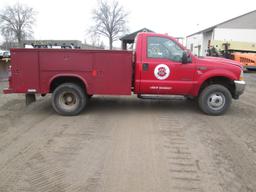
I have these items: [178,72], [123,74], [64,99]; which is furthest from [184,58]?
[64,99]

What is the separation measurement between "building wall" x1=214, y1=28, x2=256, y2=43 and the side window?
41192 millimetres

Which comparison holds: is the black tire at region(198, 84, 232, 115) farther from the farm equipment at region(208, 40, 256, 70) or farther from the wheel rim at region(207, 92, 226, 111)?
the farm equipment at region(208, 40, 256, 70)

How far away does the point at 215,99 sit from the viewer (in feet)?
25.4

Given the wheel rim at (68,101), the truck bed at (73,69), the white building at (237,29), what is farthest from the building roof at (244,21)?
the wheel rim at (68,101)

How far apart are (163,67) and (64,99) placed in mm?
2798

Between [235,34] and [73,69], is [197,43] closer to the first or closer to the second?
[235,34]

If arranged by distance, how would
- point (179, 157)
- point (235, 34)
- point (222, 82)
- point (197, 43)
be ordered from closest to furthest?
point (179, 157)
point (222, 82)
point (235, 34)
point (197, 43)

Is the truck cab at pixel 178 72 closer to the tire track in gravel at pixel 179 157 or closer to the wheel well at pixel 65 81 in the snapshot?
the tire track in gravel at pixel 179 157

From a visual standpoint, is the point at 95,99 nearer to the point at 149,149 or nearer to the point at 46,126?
the point at 46,126

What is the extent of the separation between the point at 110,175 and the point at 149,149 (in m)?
1.20

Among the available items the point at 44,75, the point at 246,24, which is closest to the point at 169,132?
the point at 44,75

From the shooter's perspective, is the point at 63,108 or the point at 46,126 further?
the point at 63,108

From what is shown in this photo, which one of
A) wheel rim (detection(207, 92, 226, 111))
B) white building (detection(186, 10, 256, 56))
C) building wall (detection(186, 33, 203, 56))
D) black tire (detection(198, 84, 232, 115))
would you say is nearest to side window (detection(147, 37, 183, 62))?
black tire (detection(198, 84, 232, 115))

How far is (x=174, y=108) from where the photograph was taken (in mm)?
8516
